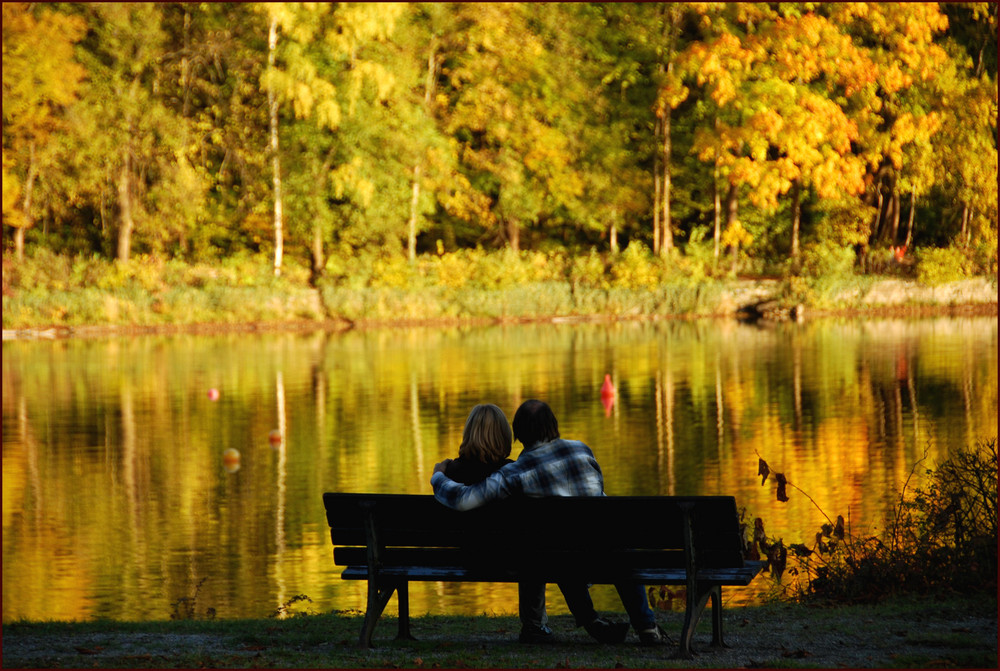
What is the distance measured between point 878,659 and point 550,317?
122 ft

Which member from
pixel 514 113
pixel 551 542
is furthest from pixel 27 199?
pixel 551 542

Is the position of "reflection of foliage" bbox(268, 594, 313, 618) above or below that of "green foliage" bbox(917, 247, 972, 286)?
below

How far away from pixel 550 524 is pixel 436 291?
3680 centimetres

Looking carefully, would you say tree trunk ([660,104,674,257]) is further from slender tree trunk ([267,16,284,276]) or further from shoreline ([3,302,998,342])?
slender tree trunk ([267,16,284,276])

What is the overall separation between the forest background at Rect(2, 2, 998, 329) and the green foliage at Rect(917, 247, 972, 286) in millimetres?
144

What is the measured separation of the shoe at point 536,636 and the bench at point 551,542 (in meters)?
0.36

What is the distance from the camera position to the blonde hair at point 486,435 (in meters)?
6.55

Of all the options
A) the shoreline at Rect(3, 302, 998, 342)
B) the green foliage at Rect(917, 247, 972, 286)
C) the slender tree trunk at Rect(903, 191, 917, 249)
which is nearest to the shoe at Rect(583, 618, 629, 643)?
the shoreline at Rect(3, 302, 998, 342)

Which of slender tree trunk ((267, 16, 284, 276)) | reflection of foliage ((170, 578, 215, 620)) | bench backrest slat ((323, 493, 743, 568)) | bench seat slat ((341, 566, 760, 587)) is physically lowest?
reflection of foliage ((170, 578, 215, 620))

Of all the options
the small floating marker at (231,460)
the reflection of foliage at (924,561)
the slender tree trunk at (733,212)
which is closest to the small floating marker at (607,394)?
the small floating marker at (231,460)

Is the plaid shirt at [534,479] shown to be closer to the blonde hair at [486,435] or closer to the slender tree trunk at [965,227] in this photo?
the blonde hair at [486,435]

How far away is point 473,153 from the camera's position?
47.2m

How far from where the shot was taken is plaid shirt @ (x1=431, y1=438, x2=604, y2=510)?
257 inches

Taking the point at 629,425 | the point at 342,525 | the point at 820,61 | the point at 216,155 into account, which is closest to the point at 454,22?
the point at 216,155
